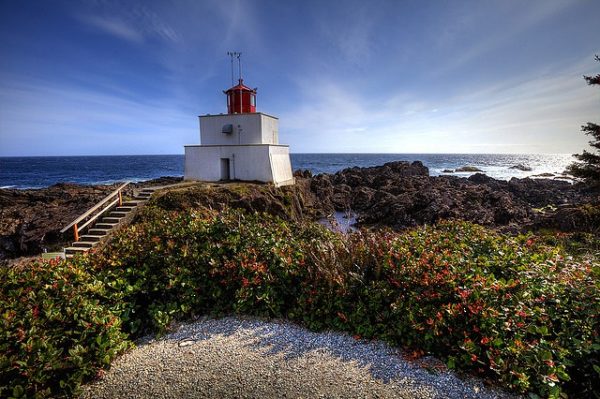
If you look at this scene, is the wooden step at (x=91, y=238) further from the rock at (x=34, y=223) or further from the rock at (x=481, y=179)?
the rock at (x=481, y=179)

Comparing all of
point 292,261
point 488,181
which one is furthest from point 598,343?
point 488,181

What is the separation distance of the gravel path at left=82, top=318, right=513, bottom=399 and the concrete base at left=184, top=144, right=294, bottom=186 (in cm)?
1701

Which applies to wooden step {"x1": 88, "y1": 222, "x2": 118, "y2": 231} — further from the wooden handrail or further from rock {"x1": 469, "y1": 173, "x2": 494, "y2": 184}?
rock {"x1": 469, "y1": 173, "x2": 494, "y2": 184}

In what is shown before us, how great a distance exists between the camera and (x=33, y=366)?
328 cm

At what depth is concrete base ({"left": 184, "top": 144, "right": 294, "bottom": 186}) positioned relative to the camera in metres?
21.0

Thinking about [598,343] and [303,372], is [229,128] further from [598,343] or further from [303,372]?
[598,343]

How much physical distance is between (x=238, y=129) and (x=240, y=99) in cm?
240

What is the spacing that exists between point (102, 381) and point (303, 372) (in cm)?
262

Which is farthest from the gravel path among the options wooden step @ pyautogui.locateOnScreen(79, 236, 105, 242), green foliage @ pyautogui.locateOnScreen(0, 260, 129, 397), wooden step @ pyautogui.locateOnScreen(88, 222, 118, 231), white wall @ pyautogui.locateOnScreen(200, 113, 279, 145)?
white wall @ pyautogui.locateOnScreen(200, 113, 279, 145)

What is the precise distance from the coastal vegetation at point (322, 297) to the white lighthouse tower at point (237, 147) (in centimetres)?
1479

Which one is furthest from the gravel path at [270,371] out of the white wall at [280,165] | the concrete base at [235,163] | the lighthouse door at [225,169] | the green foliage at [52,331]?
the lighthouse door at [225,169]

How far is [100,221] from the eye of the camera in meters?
13.5

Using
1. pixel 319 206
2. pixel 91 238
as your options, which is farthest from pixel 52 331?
pixel 319 206

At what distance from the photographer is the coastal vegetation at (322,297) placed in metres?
3.38
